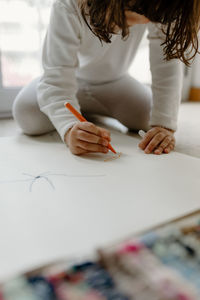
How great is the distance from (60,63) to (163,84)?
27 cm

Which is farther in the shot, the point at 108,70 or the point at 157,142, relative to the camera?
the point at 108,70

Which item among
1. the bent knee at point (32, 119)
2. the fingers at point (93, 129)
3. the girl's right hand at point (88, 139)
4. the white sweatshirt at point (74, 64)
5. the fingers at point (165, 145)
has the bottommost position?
the bent knee at point (32, 119)

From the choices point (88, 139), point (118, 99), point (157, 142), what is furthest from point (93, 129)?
point (118, 99)

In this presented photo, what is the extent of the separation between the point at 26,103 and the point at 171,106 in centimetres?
39

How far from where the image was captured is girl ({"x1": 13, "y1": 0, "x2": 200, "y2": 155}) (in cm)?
47

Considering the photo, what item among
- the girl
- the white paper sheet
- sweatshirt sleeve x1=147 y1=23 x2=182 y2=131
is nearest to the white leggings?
the girl

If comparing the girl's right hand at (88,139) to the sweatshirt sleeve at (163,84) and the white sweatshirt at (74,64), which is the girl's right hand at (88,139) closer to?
the white sweatshirt at (74,64)

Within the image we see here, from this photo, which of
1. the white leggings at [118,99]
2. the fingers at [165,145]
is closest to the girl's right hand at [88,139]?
the fingers at [165,145]

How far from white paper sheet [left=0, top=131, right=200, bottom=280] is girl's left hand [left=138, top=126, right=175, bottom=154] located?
20 millimetres

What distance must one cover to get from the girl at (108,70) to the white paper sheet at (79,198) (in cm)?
7

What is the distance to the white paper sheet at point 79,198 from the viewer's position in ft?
0.88

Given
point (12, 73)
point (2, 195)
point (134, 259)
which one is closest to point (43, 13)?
point (12, 73)

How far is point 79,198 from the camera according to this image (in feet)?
1.20

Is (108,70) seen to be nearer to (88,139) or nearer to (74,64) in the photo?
(74,64)
